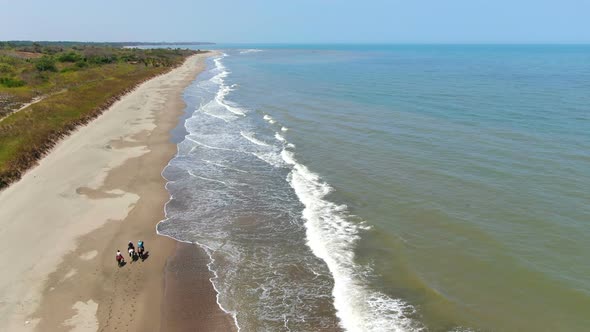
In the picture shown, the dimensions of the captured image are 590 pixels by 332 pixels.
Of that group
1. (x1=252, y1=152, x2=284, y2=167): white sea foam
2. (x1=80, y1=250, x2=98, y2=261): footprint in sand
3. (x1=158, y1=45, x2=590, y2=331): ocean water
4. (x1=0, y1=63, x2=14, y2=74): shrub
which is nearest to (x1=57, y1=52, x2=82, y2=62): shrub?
(x1=0, y1=63, x2=14, y2=74): shrub

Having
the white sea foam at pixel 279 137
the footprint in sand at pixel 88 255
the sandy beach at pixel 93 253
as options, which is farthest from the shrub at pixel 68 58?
the footprint in sand at pixel 88 255

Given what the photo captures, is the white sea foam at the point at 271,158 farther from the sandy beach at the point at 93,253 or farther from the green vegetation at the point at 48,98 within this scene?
the green vegetation at the point at 48,98

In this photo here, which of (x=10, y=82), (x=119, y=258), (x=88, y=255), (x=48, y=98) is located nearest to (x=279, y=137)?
(x=88, y=255)

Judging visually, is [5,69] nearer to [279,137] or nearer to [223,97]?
[223,97]

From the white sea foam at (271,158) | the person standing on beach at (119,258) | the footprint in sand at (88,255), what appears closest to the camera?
the person standing on beach at (119,258)

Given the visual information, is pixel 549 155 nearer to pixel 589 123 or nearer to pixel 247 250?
pixel 589 123
